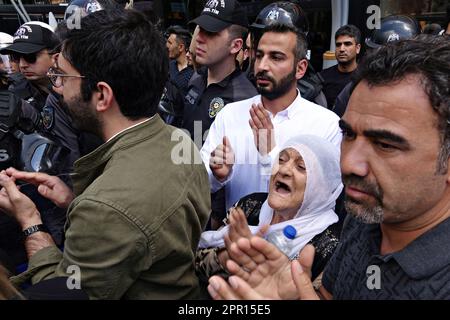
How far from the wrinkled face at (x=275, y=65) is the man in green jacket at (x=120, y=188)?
96 cm

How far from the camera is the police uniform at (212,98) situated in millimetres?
2787

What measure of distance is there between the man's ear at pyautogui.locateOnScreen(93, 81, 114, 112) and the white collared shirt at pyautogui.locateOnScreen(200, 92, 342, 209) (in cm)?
84

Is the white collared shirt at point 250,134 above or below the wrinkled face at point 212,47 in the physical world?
below

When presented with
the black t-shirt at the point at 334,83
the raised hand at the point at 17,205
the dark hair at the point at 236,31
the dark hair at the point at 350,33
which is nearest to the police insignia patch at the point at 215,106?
the dark hair at the point at 236,31

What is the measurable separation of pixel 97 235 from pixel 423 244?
0.88 m

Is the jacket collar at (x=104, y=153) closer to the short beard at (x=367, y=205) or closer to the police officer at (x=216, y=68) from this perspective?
the short beard at (x=367, y=205)

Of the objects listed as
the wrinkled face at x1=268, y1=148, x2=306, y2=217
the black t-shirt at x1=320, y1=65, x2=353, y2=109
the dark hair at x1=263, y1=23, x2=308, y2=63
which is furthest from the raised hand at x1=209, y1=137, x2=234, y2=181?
the black t-shirt at x1=320, y1=65, x2=353, y2=109

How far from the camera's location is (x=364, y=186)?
1058mm

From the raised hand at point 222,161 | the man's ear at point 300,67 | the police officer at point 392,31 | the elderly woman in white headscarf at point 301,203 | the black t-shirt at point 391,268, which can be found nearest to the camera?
the black t-shirt at point 391,268

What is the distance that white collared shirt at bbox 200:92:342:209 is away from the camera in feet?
7.23

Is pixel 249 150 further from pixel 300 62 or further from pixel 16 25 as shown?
pixel 16 25

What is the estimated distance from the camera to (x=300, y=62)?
2529mm

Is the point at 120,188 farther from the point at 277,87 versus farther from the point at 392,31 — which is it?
the point at 392,31
